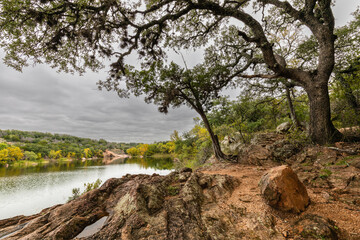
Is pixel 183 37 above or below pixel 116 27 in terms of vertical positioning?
above

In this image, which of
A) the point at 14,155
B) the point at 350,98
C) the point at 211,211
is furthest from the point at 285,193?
the point at 14,155

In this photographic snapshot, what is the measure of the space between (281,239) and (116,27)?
9032mm

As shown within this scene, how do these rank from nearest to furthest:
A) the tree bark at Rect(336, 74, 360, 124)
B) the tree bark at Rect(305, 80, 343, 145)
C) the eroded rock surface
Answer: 1. the eroded rock surface
2. the tree bark at Rect(336, 74, 360, 124)
3. the tree bark at Rect(305, 80, 343, 145)

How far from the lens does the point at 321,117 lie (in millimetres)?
5773

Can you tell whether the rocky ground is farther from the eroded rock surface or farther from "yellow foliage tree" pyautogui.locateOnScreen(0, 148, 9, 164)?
"yellow foliage tree" pyautogui.locateOnScreen(0, 148, 9, 164)

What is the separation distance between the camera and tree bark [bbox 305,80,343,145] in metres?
5.65

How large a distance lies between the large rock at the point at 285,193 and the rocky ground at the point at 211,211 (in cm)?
12

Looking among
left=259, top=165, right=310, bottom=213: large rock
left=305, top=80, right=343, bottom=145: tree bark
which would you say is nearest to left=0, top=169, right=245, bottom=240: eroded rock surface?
left=259, top=165, right=310, bottom=213: large rock

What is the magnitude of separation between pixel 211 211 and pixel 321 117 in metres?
6.18

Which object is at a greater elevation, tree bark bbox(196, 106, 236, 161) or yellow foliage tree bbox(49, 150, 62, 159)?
tree bark bbox(196, 106, 236, 161)

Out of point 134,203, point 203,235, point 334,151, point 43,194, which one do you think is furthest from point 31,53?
point 43,194

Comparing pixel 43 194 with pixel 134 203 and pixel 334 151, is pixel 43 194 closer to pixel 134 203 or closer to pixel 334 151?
pixel 134 203

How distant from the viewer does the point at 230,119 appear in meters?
11.8

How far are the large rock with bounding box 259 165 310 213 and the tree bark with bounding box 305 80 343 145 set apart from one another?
13.4 ft
